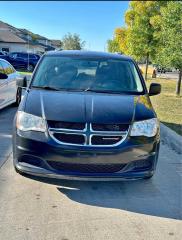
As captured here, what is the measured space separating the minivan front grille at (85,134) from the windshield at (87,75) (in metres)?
1.24

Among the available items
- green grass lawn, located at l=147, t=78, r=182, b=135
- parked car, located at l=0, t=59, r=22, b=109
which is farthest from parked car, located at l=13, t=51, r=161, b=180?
parked car, located at l=0, t=59, r=22, b=109

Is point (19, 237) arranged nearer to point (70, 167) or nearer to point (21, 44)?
point (70, 167)

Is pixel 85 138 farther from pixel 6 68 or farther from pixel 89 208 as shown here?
pixel 6 68

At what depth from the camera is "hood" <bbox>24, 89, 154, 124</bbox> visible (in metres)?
4.13

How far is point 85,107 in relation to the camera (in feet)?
14.4

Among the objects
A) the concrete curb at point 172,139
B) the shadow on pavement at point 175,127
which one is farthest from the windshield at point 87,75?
the shadow on pavement at point 175,127

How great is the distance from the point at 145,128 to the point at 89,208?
1.11 meters

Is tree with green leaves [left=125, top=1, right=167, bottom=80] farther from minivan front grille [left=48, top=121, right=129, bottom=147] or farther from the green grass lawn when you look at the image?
minivan front grille [left=48, top=121, right=129, bottom=147]

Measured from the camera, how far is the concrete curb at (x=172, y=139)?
6643 millimetres

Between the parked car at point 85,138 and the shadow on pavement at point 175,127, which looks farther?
the shadow on pavement at point 175,127

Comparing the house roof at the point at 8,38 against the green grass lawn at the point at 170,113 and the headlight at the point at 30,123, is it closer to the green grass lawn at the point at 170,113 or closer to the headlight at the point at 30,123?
the green grass lawn at the point at 170,113

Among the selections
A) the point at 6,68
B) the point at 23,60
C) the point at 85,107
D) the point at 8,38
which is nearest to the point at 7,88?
the point at 6,68

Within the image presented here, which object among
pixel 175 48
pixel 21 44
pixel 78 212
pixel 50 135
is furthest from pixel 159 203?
pixel 21 44

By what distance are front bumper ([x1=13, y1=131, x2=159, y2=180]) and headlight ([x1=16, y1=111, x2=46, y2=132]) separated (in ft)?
0.20
